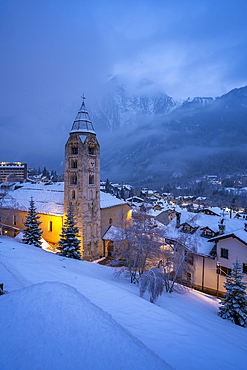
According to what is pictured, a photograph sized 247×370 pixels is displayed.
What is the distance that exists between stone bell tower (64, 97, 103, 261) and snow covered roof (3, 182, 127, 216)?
3.23m

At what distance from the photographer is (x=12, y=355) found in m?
5.77

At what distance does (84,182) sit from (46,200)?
11.8 m

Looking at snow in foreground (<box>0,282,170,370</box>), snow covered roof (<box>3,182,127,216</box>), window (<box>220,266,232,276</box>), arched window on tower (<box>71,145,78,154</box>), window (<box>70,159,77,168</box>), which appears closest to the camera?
snow in foreground (<box>0,282,170,370</box>)

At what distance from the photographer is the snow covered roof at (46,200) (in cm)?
3800

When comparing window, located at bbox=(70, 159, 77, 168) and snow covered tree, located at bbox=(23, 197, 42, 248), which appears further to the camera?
window, located at bbox=(70, 159, 77, 168)

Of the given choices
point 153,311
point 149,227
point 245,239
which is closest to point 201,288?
point 245,239

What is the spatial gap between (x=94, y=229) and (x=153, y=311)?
25.6 meters

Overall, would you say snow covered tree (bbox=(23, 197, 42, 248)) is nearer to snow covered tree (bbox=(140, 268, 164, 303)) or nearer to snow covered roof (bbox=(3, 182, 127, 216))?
snow covered roof (bbox=(3, 182, 127, 216))

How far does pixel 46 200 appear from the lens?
136 ft

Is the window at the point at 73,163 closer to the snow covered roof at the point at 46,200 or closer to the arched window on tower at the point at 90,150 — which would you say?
the arched window on tower at the point at 90,150

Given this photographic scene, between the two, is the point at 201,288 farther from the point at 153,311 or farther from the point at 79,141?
the point at 79,141

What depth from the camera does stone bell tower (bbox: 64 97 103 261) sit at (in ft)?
113

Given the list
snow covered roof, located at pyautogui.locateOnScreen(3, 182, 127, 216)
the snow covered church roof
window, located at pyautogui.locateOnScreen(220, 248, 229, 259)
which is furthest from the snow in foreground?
the snow covered church roof

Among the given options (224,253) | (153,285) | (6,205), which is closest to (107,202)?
(6,205)
